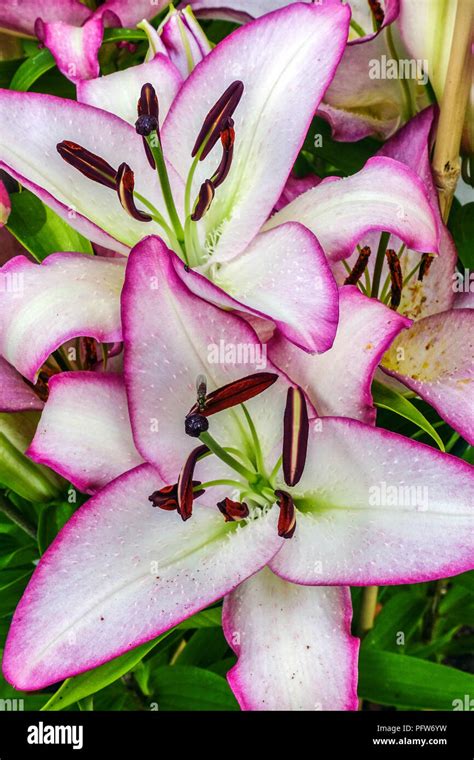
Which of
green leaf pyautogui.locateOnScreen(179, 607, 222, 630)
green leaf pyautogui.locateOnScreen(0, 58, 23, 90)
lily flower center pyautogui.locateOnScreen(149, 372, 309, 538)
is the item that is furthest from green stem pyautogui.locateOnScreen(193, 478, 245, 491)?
green leaf pyautogui.locateOnScreen(0, 58, 23, 90)

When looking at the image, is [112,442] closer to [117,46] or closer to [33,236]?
[33,236]

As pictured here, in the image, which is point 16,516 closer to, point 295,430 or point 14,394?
point 14,394

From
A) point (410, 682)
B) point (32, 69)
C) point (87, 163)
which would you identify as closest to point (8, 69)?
point (32, 69)

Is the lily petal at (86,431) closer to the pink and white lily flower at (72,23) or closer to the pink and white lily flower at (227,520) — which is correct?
the pink and white lily flower at (227,520)

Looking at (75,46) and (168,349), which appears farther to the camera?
(75,46)

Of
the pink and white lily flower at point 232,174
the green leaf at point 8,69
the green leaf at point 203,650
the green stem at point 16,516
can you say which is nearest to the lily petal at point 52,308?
the pink and white lily flower at point 232,174

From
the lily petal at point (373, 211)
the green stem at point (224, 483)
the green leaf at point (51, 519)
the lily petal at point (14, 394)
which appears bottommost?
the green leaf at point (51, 519)
